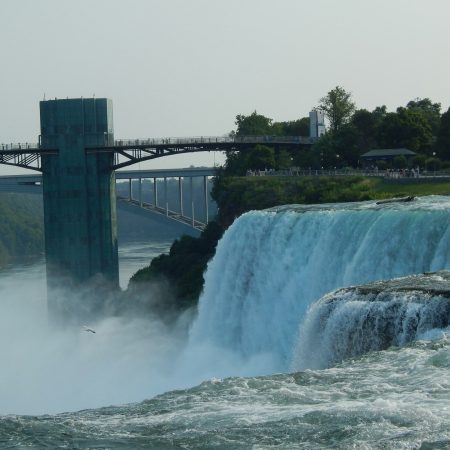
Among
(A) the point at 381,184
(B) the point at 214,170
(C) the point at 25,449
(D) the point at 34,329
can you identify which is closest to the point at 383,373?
(C) the point at 25,449

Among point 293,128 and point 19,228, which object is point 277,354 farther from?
point 19,228

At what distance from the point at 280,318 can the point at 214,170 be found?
93.9 ft

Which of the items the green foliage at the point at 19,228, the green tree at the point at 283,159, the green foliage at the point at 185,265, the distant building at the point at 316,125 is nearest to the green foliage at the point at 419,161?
the green tree at the point at 283,159

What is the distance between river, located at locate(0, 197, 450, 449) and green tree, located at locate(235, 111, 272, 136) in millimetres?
→ 20835

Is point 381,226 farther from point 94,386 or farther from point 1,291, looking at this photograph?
point 1,291

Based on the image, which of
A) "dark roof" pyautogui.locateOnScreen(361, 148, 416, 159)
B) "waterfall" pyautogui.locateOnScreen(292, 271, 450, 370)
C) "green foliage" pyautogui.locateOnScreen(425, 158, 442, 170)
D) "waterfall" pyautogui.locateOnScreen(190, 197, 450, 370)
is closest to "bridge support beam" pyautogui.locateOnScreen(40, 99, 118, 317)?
"dark roof" pyautogui.locateOnScreen(361, 148, 416, 159)

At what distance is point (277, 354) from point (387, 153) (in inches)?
918

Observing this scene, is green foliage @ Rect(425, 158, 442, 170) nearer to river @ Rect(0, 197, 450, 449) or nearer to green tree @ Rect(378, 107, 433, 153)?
green tree @ Rect(378, 107, 433, 153)

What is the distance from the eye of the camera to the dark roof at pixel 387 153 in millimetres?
53656

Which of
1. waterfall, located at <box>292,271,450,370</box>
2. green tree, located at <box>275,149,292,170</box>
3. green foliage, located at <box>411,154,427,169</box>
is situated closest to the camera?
waterfall, located at <box>292,271,450,370</box>

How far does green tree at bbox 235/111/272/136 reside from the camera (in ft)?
233

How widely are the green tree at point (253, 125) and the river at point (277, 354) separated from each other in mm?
20835

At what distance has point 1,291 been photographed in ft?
228

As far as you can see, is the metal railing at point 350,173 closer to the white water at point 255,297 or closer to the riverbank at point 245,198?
the riverbank at point 245,198
